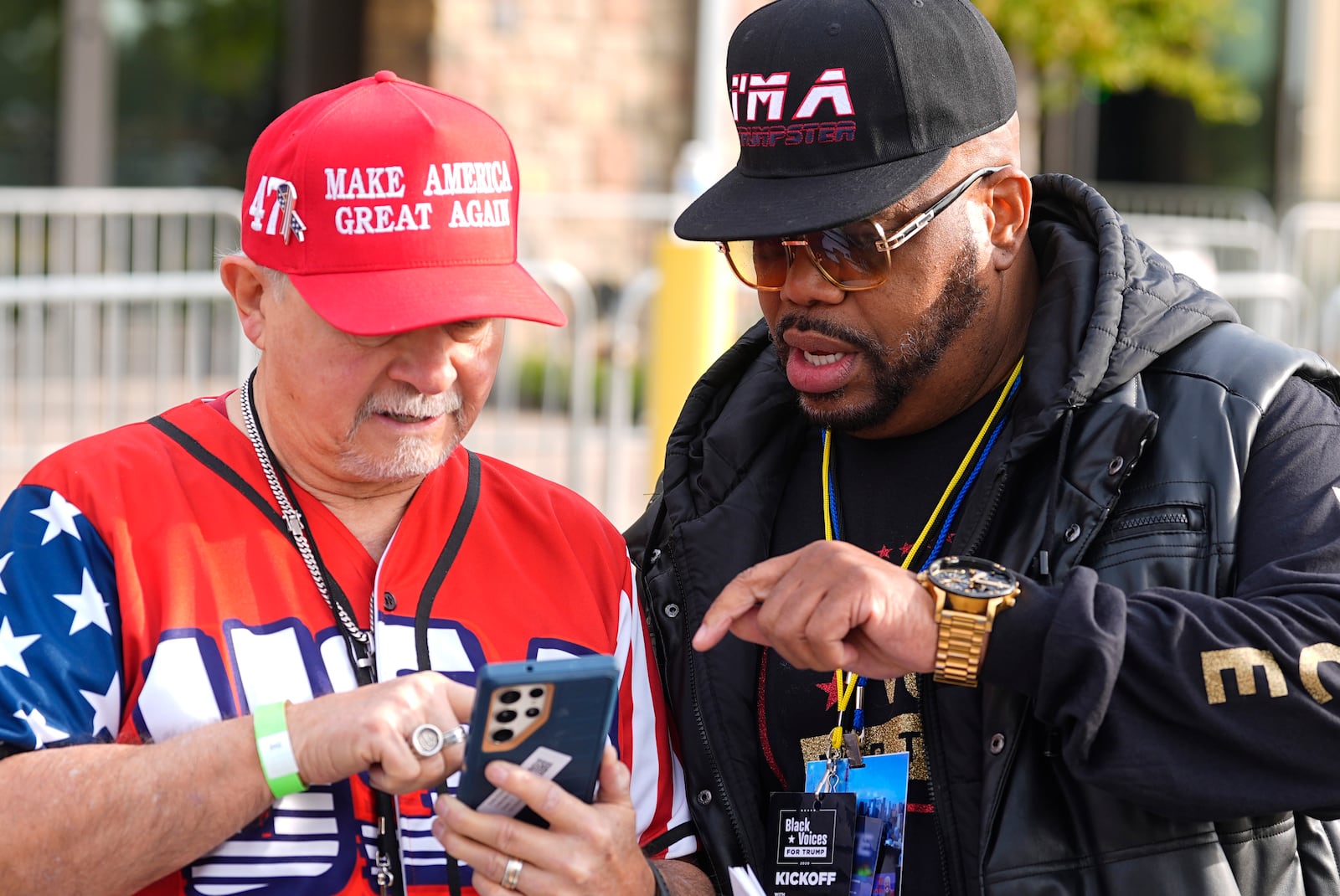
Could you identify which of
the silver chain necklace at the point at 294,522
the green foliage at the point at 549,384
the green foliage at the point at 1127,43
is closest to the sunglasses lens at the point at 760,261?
the silver chain necklace at the point at 294,522

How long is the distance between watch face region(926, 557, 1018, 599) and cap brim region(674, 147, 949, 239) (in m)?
0.61

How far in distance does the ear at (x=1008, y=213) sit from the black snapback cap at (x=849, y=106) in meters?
0.11

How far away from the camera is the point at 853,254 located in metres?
2.79

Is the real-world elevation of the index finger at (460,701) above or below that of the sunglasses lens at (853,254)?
below

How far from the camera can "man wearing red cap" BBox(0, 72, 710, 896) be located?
87.0 inches

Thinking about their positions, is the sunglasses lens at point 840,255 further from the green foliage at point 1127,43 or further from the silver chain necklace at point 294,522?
the green foliage at point 1127,43

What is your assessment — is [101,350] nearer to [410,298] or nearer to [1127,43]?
[410,298]

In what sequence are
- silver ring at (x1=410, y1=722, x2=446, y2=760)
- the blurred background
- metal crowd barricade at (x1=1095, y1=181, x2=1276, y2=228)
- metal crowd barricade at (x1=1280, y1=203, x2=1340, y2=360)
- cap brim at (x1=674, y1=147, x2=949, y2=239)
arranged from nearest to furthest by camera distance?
1. silver ring at (x1=410, y1=722, x2=446, y2=760)
2. cap brim at (x1=674, y1=147, x2=949, y2=239)
3. the blurred background
4. metal crowd barricade at (x1=1280, y1=203, x2=1340, y2=360)
5. metal crowd barricade at (x1=1095, y1=181, x2=1276, y2=228)

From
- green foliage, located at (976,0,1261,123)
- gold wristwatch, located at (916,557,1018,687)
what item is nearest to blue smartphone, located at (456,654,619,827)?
gold wristwatch, located at (916,557,1018,687)

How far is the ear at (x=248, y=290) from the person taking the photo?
255 centimetres

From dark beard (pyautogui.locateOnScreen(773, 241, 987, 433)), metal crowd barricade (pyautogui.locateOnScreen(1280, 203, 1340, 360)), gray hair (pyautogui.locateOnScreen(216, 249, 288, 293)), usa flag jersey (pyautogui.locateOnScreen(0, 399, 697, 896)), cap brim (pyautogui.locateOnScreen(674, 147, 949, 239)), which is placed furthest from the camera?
metal crowd barricade (pyautogui.locateOnScreen(1280, 203, 1340, 360))

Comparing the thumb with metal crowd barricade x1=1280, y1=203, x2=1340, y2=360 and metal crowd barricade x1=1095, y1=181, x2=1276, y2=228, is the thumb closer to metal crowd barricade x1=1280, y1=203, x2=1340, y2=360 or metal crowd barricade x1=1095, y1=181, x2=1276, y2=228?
metal crowd barricade x1=1280, y1=203, x2=1340, y2=360

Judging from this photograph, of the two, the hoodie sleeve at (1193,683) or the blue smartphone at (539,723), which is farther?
the hoodie sleeve at (1193,683)

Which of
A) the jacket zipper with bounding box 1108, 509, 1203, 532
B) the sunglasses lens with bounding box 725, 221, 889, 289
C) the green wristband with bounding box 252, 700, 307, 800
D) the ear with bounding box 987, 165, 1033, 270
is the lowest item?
the green wristband with bounding box 252, 700, 307, 800
